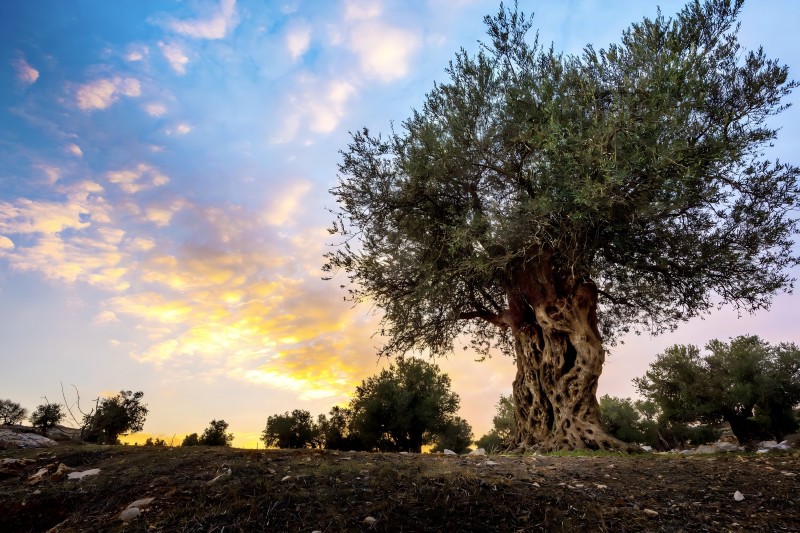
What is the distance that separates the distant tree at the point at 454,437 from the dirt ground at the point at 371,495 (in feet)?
84.5

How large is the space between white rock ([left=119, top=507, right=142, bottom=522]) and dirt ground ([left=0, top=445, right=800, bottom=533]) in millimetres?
13

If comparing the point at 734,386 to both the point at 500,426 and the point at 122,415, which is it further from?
the point at 122,415

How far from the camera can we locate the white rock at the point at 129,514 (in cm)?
416

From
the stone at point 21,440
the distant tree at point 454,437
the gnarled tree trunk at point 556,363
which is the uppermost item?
the gnarled tree trunk at point 556,363

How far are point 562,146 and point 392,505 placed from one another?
10201mm

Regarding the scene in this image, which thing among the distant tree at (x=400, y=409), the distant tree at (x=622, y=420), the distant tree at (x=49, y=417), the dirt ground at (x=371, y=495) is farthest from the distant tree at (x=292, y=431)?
the distant tree at (x=622, y=420)

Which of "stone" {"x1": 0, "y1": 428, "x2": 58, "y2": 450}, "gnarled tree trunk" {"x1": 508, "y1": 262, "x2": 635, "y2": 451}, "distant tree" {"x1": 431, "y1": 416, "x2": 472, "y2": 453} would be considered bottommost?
"distant tree" {"x1": 431, "y1": 416, "x2": 472, "y2": 453}

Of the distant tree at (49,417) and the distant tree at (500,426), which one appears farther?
the distant tree at (500,426)

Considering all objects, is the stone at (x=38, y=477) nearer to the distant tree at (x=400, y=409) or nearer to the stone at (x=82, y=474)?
the stone at (x=82, y=474)

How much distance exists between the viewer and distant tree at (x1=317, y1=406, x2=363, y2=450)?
→ 27.8 m

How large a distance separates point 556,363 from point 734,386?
24.9 metres

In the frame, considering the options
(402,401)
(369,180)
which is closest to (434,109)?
(369,180)

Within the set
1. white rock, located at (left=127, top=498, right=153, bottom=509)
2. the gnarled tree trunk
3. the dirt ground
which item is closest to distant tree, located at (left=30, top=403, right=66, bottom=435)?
the dirt ground

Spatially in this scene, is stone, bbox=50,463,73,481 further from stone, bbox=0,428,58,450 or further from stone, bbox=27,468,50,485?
stone, bbox=0,428,58,450
